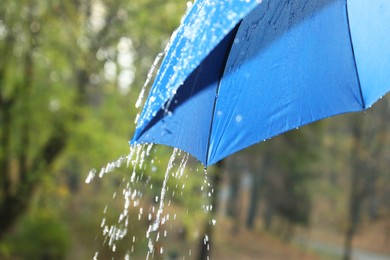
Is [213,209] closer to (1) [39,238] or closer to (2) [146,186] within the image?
(2) [146,186]

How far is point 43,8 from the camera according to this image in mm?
10688

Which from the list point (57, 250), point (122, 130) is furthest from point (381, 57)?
point (57, 250)

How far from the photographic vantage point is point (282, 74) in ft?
8.88

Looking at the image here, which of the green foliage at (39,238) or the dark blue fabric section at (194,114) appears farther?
the green foliage at (39,238)

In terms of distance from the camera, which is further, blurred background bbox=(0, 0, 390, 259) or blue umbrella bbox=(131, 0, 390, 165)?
blurred background bbox=(0, 0, 390, 259)

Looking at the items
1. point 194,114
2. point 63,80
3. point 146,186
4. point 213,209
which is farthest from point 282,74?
point 146,186

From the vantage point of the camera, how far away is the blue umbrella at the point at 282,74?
254 cm

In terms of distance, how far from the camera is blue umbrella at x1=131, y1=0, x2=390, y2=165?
2.54m

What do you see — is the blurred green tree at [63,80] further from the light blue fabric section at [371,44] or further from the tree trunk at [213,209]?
the light blue fabric section at [371,44]

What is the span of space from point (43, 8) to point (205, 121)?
8915mm

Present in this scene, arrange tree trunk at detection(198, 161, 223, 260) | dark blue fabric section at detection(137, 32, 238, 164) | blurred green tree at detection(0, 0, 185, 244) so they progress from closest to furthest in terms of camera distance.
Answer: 1. dark blue fabric section at detection(137, 32, 238, 164)
2. blurred green tree at detection(0, 0, 185, 244)
3. tree trunk at detection(198, 161, 223, 260)

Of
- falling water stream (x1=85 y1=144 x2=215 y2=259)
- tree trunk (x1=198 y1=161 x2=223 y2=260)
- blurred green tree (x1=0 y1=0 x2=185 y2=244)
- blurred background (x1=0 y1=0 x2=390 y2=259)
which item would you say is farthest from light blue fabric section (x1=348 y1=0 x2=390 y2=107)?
tree trunk (x1=198 y1=161 x2=223 y2=260)

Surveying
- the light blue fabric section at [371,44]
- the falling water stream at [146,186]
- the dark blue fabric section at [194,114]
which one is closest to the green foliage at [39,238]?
the falling water stream at [146,186]

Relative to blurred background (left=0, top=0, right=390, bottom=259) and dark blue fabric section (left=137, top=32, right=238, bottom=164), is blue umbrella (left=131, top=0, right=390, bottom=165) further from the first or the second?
blurred background (left=0, top=0, right=390, bottom=259)
